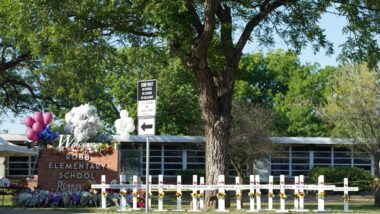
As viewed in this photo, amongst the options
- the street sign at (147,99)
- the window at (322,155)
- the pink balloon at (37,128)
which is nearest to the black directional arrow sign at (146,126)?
the street sign at (147,99)

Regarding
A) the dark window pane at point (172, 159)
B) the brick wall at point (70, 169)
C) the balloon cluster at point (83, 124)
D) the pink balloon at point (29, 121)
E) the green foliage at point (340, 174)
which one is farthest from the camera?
the dark window pane at point (172, 159)

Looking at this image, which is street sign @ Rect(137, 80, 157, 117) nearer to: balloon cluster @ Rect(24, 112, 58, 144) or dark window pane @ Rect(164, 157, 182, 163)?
balloon cluster @ Rect(24, 112, 58, 144)

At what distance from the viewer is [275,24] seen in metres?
21.1

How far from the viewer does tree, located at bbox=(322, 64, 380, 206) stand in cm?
2747

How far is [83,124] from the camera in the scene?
24.5m

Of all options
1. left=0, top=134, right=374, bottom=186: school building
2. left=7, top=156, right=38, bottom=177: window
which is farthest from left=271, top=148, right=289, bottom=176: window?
left=7, top=156, right=38, bottom=177: window

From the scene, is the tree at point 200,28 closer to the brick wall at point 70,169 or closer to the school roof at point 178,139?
the brick wall at point 70,169

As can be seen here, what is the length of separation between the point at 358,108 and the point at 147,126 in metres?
16.4

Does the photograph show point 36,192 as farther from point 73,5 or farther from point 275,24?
point 275,24

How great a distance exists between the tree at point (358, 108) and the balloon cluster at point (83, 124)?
33.5 feet

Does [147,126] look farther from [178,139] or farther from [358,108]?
[178,139]

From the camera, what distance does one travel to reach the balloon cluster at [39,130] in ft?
87.6

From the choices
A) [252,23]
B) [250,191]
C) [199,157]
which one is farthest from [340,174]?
[252,23]

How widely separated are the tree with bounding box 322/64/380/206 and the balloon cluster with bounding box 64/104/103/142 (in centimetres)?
1020
